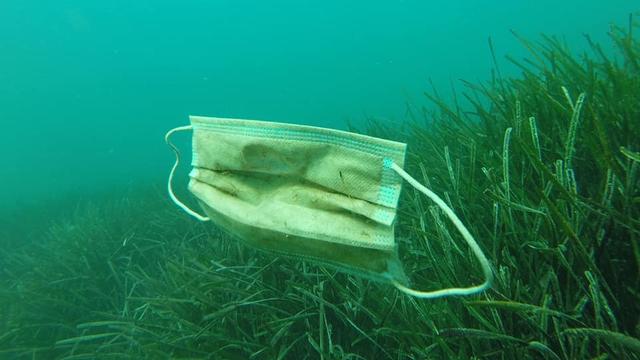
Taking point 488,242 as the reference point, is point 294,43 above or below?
below

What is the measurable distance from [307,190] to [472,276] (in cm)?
73

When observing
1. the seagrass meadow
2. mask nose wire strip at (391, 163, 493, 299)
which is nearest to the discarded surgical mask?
mask nose wire strip at (391, 163, 493, 299)

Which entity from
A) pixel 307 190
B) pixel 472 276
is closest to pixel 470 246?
pixel 472 276

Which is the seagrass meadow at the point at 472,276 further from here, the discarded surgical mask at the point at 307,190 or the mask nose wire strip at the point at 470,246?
the discarded surgical mask at the point at 307,190

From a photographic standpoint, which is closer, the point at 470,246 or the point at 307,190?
the point at 470,246

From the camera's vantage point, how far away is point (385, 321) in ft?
6.15

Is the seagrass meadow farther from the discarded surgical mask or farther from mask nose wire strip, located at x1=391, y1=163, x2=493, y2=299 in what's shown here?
the discarded surgical mask

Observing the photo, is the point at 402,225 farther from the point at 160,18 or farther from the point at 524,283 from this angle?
the point at 160,18

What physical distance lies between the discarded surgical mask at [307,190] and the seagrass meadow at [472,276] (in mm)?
252

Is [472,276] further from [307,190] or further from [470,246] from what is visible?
[307,190]

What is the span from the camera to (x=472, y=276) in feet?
5.42

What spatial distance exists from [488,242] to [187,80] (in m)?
62.2

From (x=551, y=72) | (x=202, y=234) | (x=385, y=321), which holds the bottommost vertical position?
(x=202, y=234)

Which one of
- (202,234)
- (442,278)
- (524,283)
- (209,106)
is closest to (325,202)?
(442,278)
